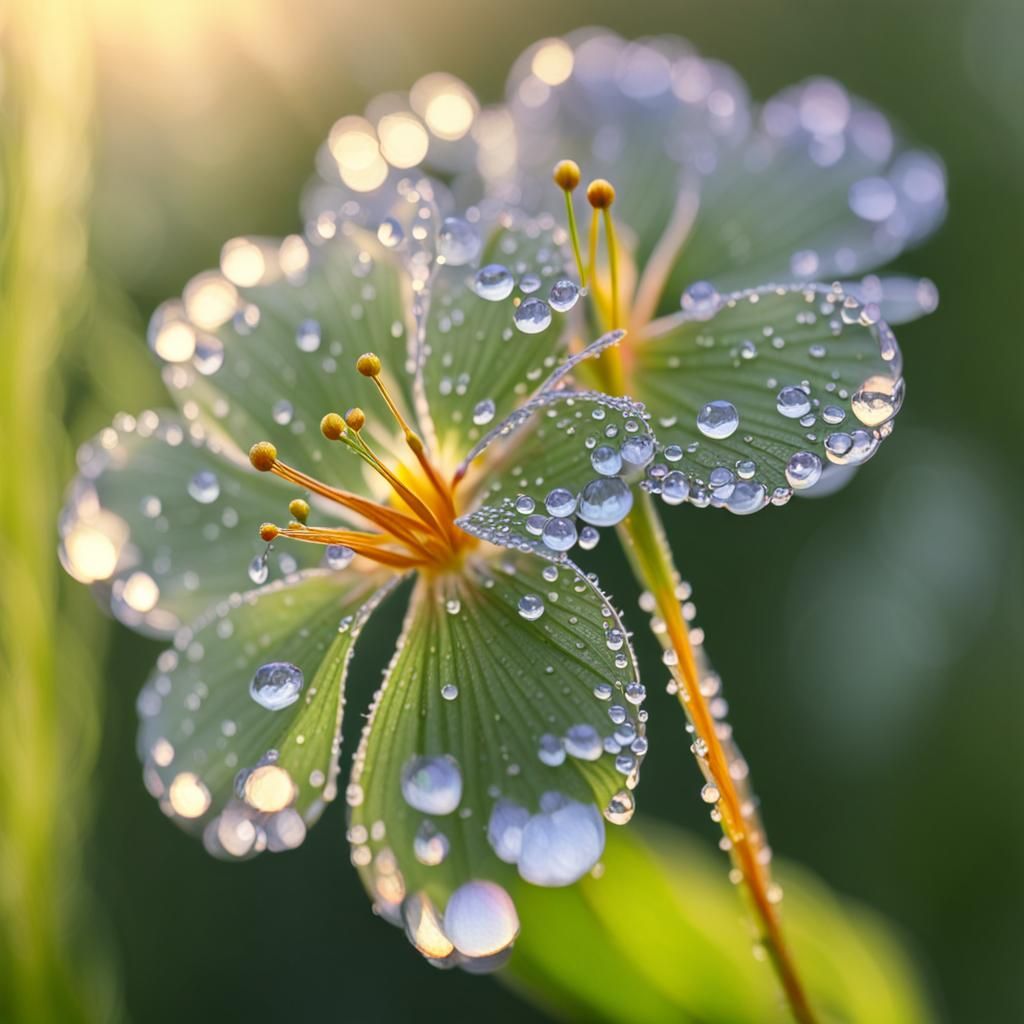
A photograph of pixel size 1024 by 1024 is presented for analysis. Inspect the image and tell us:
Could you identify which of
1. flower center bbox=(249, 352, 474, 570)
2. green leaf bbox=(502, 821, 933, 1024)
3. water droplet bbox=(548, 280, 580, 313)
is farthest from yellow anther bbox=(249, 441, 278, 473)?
green leaf bbox=(502, 821, 933, 1024)

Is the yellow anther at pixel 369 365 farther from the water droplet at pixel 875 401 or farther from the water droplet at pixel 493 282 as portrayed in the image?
the water droplet at pixel 875 401

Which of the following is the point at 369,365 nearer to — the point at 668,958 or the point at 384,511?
the point at 384,511

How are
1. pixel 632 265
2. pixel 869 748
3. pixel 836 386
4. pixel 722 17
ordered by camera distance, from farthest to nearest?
pixel 722 17
pixel 869 748
pixel 632 265
pixel 836 386

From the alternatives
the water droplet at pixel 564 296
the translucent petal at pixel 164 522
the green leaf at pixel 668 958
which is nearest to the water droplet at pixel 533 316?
the water droplet at pixel 564 296

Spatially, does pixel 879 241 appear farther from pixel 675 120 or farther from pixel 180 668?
pixel 180 668

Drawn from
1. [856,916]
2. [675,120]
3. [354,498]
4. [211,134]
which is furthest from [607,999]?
[211,134]

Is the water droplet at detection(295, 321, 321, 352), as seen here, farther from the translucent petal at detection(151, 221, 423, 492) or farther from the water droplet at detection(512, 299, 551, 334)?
the water droplet at detection(512, 299, 551, 334)

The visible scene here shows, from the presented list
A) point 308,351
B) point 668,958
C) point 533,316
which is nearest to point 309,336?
point 308,351
